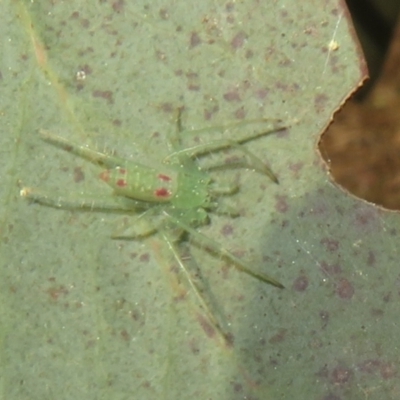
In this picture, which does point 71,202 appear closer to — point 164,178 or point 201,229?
point 164,178

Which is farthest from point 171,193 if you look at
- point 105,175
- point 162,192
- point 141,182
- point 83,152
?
point 83,152

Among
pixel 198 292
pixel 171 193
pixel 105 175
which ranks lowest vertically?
pixel 198 292

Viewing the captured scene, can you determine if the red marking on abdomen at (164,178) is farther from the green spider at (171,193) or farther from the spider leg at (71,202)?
the spider leg at (71,202)

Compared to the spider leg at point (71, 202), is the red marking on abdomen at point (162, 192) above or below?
above

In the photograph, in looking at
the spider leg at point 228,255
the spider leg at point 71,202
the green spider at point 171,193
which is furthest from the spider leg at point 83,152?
the spider leg at point 228,255

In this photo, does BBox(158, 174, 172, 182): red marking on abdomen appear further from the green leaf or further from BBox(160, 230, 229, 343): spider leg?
BBox(160, 230, 229, 343): spider leg

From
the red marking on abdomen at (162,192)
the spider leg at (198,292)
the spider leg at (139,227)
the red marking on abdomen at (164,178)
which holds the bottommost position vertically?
the spider leg at (198,292)
